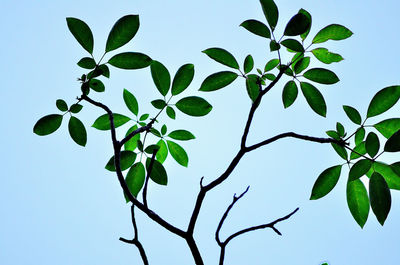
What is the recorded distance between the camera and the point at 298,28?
0.98m

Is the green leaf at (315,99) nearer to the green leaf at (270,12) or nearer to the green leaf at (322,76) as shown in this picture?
the green leaf at (322,76)

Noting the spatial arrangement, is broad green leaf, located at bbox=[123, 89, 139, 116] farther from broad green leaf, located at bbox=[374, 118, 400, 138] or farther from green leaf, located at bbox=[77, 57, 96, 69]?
broad green leaf, located at bbox=[374, 118, 400, 138]

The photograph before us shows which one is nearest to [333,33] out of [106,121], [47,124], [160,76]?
[160,76]

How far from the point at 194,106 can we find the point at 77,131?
1.30ft

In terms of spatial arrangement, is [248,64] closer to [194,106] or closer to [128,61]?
[194,106]

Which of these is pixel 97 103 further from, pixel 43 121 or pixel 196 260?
pixel 196 260

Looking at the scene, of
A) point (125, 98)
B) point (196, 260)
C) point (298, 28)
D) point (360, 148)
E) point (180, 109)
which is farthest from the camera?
point (125, 98)

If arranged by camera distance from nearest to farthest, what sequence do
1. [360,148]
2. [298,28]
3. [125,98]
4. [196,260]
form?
[196,260], [298,28], [360,148], [125,98]

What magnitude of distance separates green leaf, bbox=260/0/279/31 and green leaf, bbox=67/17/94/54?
53 cm

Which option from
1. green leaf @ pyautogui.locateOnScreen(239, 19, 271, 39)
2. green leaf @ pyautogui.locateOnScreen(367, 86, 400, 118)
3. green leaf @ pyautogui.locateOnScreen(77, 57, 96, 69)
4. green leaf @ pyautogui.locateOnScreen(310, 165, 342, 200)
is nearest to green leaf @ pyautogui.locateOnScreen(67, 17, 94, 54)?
green leaf @ pyautogui.locateOnScreen(77, 57, 96, 69)

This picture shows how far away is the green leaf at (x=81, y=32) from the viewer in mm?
1112

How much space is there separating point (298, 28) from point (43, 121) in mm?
823

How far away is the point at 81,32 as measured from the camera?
3.67ft

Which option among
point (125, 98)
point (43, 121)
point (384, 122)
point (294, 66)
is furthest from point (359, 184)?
point (43, 121)
